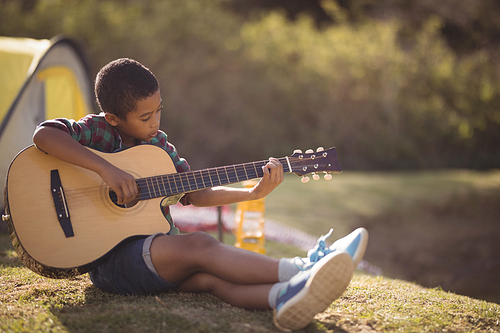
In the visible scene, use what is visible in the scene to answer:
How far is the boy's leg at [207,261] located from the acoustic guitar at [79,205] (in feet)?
0.57

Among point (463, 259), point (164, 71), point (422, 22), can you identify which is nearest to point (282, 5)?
point (422, 22)

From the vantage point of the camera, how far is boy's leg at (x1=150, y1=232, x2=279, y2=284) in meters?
1.80

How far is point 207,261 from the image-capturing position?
1852mm

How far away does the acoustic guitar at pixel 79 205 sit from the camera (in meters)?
1.87

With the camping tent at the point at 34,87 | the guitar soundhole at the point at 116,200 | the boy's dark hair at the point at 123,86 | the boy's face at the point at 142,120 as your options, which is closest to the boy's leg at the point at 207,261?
the guitar soundhole at the point at 116,200

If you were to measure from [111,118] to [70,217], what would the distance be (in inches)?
21.8

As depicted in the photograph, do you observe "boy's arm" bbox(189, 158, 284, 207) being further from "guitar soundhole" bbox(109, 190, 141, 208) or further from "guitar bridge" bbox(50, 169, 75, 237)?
"guitar bridge" bbox(50, 169, 75, 237)

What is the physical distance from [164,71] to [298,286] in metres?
9.86

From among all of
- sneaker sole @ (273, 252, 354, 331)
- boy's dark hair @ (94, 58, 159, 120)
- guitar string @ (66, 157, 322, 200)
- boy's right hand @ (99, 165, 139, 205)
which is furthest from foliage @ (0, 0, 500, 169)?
sneaker sole @ (273, 252, 354, 331)

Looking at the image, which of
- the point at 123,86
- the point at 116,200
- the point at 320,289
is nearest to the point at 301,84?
the point at 123,86

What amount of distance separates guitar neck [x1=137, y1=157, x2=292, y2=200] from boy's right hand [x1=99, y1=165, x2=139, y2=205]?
9cm

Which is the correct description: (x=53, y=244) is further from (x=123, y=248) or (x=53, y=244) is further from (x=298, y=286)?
(x=298, y=286)

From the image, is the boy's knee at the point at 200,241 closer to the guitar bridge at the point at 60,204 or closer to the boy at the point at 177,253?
the boy at the point at 177,253

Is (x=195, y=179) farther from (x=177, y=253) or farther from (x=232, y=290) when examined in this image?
(x=232, y=290)
